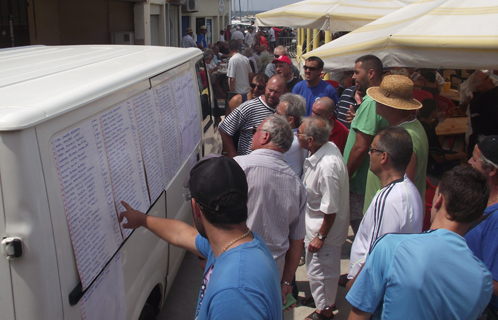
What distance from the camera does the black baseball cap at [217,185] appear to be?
1.43 m

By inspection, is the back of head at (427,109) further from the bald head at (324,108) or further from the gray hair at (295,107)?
the gray hair at (295,107)

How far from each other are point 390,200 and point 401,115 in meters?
1.13

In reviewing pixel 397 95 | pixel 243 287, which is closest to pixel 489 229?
pixel 397 95

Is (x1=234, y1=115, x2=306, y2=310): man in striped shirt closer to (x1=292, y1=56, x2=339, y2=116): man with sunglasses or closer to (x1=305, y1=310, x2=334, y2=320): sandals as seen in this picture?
(x1=305, y1=310, x2=334, y2=320): sandals

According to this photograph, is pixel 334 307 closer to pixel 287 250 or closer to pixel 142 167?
pixel 287 250

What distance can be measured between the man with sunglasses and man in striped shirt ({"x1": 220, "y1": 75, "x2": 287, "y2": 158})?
3.22 ft

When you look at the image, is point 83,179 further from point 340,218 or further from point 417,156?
point 417,156

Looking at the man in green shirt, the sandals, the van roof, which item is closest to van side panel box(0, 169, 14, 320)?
the van roof

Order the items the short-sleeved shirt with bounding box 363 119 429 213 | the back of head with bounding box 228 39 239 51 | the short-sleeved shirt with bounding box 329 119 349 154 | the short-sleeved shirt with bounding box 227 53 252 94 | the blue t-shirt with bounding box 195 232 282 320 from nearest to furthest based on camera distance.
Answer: the blue t-shirt with bounding box 195 232 282 320, the short-sleeved shirt with bounding box 363 119 429 213, the short-sleeved shirt with bounding box 329 119 349 154, the short-sleeved shirt with bounding box 227 53 252 94, the back of head with bounding box 228 39 239 51

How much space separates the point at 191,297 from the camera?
365cm

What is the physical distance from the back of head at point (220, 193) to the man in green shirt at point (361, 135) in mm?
2244

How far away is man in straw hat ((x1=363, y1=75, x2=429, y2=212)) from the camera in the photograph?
297 centimetres

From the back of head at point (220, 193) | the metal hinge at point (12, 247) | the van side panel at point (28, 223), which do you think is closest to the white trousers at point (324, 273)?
the back of head at point (220, 193)

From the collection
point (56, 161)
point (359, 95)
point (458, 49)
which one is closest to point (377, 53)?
point (359, 95)
